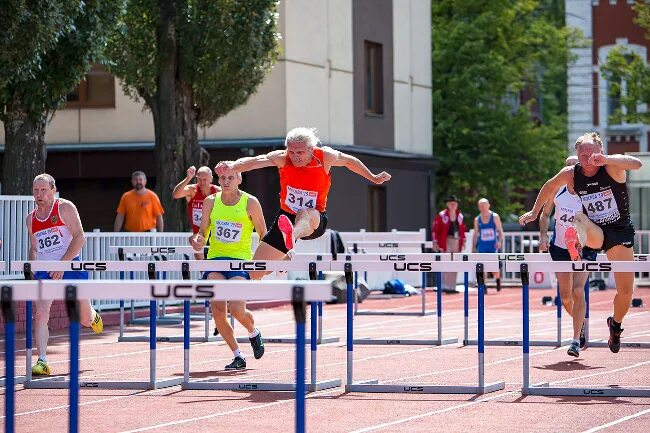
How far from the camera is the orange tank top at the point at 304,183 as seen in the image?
1441 centimetres

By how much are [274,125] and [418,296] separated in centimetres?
510

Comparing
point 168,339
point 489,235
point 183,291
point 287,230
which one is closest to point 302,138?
point 287,230

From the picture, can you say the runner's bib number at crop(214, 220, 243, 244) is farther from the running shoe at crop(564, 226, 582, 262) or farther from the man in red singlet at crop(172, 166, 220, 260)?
the man in red singlet at crop(172, 166, 220, 260)

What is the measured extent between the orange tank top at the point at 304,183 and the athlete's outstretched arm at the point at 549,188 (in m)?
2.11

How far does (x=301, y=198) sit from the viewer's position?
1449 centimetres

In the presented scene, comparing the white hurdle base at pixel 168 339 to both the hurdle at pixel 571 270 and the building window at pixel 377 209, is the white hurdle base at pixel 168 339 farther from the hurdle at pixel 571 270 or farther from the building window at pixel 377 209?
the building window at pixel 377 209

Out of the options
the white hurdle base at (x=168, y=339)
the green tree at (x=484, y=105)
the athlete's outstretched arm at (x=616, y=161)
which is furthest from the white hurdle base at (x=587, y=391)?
the green tree at (x=484, y=105)

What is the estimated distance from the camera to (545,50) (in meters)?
56.0

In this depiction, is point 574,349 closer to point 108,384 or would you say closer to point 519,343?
point 519,343

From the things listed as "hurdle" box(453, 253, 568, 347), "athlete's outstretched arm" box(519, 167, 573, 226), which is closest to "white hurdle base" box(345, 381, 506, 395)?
"athlete's outstretched arm" box(519, 167, 573, 226)

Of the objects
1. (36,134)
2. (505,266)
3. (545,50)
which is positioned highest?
(545,50)

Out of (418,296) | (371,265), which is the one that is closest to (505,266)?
(371,265)

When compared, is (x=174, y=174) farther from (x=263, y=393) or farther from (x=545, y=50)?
(x=545, y=50)

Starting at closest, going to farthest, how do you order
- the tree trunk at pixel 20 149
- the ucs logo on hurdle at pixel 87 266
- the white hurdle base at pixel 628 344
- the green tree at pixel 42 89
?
the ucs logo on hurdle at pixel 87 266
the white hurdle base at pixel 628 344
the green tree at pixel 42 89
the tree trunk at pixel 20 149
